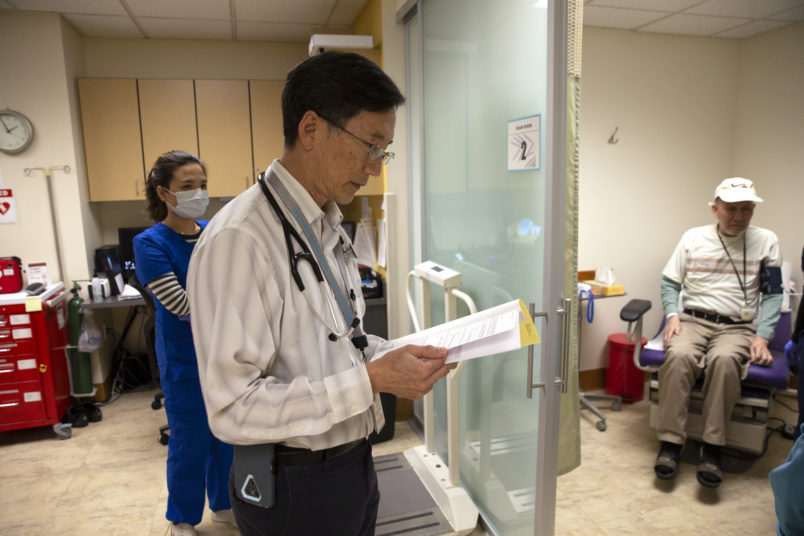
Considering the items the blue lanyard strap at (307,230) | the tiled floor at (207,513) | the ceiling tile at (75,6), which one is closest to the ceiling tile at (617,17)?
the tiled floor at (207,513)

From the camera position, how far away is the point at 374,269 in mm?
3471

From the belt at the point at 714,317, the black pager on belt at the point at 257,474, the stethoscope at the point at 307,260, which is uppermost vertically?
the stethoscope at the point at 307,260

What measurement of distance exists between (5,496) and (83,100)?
2501 millimetres

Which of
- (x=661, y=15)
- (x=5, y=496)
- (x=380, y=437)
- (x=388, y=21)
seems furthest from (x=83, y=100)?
(x=661, y=15)

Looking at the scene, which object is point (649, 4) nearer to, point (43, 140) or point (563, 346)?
point (563, 346)

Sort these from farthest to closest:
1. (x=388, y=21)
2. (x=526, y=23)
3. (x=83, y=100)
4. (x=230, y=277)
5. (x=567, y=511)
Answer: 1. (x=83, y=100)
2. (x=388, y=21)
3. (x=567, y=511)
4. (x=526, y=23)
5. (x=230, y=277)

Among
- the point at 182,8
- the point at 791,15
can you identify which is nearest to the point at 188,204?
the point at 182,8

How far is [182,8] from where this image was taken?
322cm

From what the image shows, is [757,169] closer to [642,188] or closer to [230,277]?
[642,188]

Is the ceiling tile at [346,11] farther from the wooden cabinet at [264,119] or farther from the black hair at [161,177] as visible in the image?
the black hair at [161,177]

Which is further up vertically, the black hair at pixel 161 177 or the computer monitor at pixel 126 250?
the black hair at pixel 161 177

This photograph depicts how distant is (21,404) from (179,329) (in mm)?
1817

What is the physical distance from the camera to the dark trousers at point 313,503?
100 cm

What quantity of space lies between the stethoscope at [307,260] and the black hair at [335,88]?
0.47 ft
